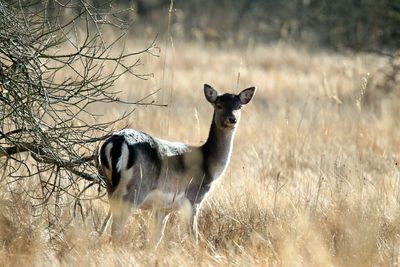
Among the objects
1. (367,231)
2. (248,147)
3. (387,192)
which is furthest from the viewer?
(248,147)

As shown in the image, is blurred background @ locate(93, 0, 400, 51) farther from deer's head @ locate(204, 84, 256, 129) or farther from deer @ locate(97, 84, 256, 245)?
deer @ locate(97, 84, 256, 245)

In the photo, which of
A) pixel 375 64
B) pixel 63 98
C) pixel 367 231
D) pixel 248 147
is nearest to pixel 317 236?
pixel 367 231

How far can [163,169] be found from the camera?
24.9ft

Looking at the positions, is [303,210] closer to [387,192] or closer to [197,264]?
[387,192]

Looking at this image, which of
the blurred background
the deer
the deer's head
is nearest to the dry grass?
the deer

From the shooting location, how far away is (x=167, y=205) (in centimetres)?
757

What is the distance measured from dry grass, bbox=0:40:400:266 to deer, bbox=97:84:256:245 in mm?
200

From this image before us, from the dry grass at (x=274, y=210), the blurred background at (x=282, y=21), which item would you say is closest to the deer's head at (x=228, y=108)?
the dry grass at (x=274, y=210)

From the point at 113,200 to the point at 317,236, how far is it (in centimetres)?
147

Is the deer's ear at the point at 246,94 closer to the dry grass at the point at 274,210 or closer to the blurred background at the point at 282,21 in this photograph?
the dry grass at the point at 274,210

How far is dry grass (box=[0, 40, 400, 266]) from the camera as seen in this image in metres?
6.50

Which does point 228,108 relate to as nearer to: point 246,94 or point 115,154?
point 246,94

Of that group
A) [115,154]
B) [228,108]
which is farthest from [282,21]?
[115,154]

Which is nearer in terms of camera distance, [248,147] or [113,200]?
[113,200]
